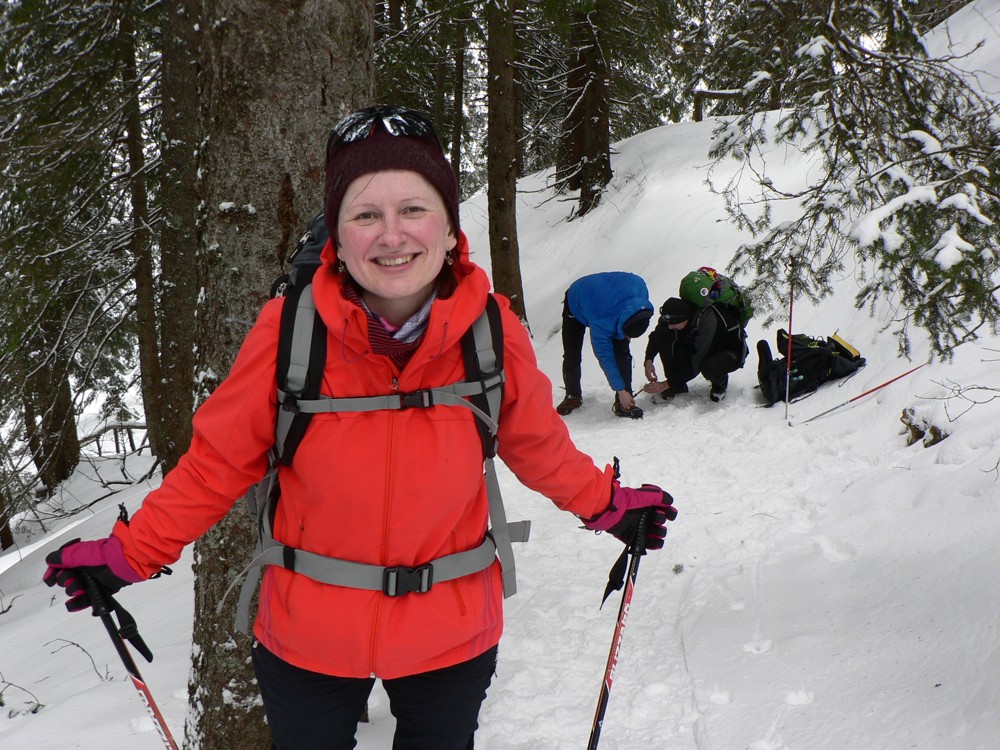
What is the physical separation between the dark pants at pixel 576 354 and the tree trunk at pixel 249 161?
17.7 feet

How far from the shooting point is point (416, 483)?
1.75 metres

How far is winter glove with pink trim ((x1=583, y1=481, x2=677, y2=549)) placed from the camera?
Answer: 7.20ft

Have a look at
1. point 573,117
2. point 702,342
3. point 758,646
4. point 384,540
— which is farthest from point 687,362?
point 573,117

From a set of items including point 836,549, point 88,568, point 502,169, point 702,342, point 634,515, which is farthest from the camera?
point 502,169

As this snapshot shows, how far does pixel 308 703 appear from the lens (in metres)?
1.87

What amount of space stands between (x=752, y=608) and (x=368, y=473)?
2.81m

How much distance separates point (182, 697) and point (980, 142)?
4.56m

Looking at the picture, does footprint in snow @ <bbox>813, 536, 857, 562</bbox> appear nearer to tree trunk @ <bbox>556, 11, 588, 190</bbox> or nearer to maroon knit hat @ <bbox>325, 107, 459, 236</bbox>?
maroon knit hat @ <bbox>325, 107, 459, 236</bbox>

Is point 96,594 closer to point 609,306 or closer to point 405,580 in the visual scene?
point 405,580

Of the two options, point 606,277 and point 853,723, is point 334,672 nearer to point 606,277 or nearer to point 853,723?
point 853,723

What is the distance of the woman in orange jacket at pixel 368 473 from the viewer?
1.75 m

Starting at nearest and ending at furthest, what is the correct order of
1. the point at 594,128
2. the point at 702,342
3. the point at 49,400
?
the point at 702,342 < the point at 49,400 < the point at 594,128

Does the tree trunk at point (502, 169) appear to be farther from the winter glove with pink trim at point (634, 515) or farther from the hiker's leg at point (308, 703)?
A: the hiker's leg at point (308, 703)

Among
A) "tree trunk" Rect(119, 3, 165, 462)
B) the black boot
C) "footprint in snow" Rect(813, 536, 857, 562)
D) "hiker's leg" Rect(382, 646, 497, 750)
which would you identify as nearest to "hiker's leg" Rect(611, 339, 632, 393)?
the black boot
